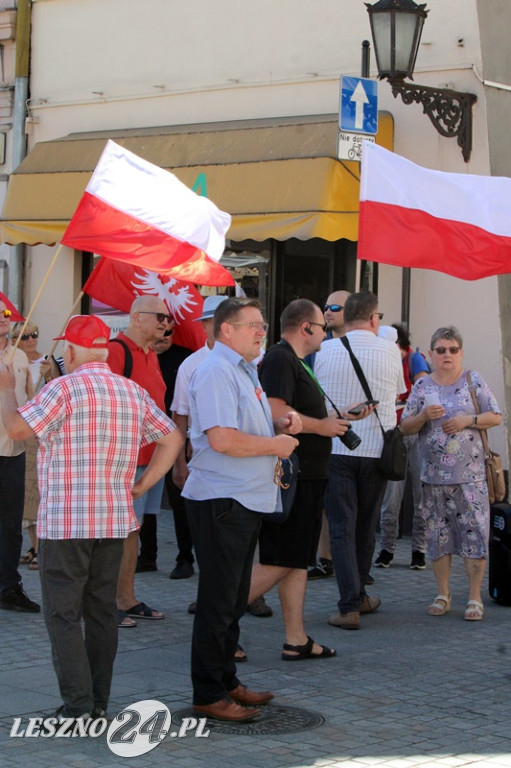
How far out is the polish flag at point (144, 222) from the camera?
275 inches

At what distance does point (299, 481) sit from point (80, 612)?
1.67 m

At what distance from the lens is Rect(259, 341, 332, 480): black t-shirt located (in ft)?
21.2

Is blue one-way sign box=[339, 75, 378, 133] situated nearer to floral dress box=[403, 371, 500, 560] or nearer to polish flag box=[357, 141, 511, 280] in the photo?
polish flag box=[357, 141, 511, 280]

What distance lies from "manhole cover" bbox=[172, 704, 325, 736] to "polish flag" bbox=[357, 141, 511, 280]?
2.72m

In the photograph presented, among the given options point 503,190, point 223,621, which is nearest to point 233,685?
point 223,621

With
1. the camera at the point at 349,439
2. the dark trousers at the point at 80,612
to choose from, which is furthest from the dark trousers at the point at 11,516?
the dark trousers at the point at 80,612

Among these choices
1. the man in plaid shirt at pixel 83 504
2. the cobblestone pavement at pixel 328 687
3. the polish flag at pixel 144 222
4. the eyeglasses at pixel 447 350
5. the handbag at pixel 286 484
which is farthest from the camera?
the eyeglasses at pixel 447 350

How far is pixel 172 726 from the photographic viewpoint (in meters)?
5.44

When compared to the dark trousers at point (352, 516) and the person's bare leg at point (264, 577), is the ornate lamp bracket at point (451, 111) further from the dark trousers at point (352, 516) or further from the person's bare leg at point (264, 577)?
Result: the person's bare leg at point (264, 577)

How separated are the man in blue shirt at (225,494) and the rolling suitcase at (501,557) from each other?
299 cm

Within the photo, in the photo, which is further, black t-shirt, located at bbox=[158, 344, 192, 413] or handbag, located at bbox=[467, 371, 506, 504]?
black t-shirt, located at bbox=[158, 344, 192, 413]

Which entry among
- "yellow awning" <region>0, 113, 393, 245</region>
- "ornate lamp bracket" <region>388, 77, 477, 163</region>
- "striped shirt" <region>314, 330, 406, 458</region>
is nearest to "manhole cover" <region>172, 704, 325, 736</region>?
"striped shirt" <region>314, 330, 406, 458</region>

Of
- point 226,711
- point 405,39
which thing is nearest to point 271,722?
point 226,711

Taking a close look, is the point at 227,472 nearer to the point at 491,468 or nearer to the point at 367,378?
the point at 367,378
